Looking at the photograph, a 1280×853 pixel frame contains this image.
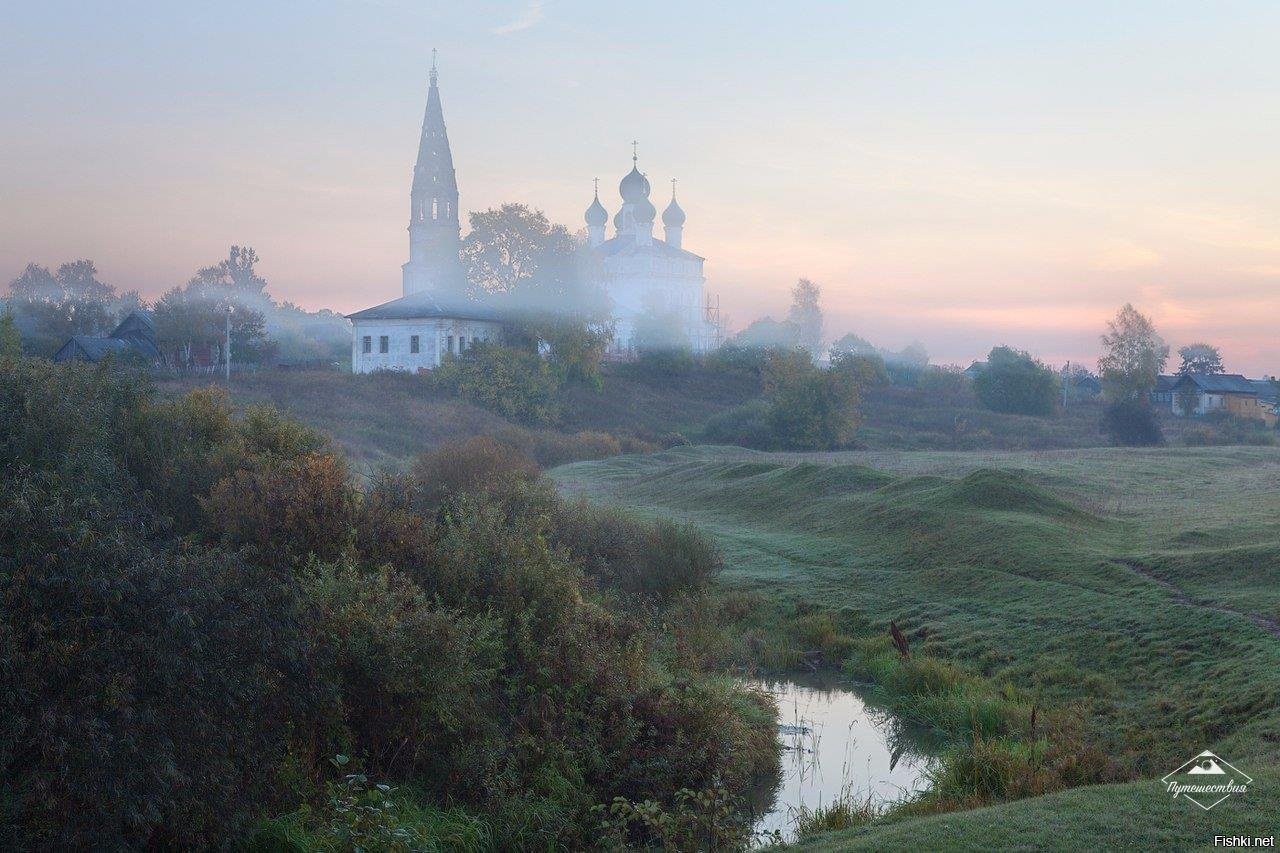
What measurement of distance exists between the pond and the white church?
47143mm

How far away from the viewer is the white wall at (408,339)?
6431 centimetres

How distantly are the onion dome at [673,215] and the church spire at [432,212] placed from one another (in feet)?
93.2

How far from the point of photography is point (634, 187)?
98938 millimetres

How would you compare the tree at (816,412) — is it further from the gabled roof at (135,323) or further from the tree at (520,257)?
the gabled roof at (135,323)

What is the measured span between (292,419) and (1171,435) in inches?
2375

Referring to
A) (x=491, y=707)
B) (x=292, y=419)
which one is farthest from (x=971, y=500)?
(x=491, y=707)

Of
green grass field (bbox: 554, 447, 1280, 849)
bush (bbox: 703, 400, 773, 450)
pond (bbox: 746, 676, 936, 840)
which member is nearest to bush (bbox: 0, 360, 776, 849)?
pond (bbox: 746, 676, 936, 840)

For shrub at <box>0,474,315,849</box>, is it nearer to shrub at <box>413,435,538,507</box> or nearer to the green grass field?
the green grass field

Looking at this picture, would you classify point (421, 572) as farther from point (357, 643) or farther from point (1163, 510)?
point (1163, 510)

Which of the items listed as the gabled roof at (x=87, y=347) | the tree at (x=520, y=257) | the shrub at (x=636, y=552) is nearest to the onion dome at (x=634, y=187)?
the tree at (x=520, y=257)

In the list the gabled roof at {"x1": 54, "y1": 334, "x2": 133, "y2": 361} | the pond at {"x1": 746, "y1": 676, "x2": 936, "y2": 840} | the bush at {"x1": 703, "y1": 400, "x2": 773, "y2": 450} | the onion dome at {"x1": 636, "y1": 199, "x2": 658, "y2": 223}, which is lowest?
the pond at {"x1": 746, "y1": 676, "x2": 936, "y2": 840}

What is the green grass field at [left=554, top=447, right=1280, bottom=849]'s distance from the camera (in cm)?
920

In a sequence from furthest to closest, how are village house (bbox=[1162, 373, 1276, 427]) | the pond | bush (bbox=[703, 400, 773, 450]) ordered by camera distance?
village house (bbox=[1162, 373, 1276, 427])
bush (bbox=[703, 400, 773, 450])
the pond

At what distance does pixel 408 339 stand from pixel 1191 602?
5267 centimetres
